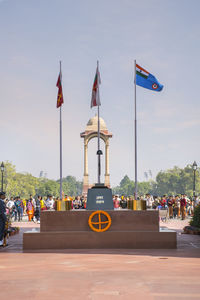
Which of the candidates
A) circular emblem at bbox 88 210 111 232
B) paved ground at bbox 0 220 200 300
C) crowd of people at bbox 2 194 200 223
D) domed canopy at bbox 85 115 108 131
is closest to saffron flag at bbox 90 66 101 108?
crowd of people at bbox 2 194 200 223

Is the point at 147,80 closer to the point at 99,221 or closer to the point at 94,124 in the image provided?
the point at 99,221

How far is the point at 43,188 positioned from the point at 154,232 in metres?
126

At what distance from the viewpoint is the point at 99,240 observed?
39.2 ft

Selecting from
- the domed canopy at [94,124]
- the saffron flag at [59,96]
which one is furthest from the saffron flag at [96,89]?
the domed canopy at [94,124]

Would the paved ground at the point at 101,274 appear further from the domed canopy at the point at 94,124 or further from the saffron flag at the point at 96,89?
the domed canopy at the point at 94,124

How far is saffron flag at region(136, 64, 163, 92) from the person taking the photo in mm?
18625

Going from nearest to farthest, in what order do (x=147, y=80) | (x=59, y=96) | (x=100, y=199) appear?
(x=100, y=199)
(x=147, y=80)
(x=59, y=96)

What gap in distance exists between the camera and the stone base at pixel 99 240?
11945 millimetres

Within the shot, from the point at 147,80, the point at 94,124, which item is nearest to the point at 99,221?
the point at 147,80

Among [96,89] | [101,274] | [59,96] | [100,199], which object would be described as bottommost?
[101,274]

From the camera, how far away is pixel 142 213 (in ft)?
40.1

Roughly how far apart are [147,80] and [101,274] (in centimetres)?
1218

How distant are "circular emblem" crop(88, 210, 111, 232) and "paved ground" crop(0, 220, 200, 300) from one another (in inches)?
34.2

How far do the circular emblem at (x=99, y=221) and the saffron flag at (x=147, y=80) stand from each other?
8042 millimetres
